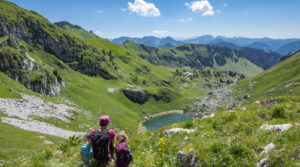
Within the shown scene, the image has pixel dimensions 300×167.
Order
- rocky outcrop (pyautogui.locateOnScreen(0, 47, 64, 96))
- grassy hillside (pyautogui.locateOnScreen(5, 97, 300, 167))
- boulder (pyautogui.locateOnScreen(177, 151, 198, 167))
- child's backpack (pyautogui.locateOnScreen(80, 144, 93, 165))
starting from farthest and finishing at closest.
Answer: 1. rocky outcrop (pyautogui.locateOnScreen(0, 47, 64, 96))
2. child's backpack (pyautogui.locateOnScreen(80, 144, 93, 165))
3. boulder (pyautogui.locateOnScreen(177, 151, 198, 167))
4. grassy hillside (pyautogui.locateOnScreen(5, 97, 300, 167))

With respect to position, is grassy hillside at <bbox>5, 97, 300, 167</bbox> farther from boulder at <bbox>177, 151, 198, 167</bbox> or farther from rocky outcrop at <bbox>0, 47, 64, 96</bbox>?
rocky outcrop at <bbox>0, 47, 64, 96</bbox>

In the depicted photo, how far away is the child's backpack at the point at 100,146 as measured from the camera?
26.3 feet

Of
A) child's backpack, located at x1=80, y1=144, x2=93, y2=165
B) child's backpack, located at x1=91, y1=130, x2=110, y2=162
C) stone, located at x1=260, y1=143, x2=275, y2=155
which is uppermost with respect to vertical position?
stone, located at x1=260, y1=143, x2=275, y2=155

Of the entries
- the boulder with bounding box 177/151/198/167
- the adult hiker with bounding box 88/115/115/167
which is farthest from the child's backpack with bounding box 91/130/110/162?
the boulder with bounding box 177/151/198/167

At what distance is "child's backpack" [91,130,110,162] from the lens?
801 cm

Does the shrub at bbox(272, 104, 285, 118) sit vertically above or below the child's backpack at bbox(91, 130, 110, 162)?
above

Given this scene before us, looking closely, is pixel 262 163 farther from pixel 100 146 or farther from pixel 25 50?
pixel 25 50

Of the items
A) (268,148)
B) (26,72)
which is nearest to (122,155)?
(268,148)

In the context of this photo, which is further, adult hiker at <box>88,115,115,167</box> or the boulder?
adult hiker at <box>88,115,115,167</box>

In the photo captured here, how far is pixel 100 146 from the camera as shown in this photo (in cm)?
802

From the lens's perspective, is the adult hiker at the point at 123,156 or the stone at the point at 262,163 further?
the adult hiker at the point at 123,156

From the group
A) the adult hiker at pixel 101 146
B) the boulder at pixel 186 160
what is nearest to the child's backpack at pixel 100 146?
the adult hiker at pixel 101 146

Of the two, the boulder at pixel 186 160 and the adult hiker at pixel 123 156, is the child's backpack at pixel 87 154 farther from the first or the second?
the boulder at pixel 186 160

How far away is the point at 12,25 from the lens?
162 m
